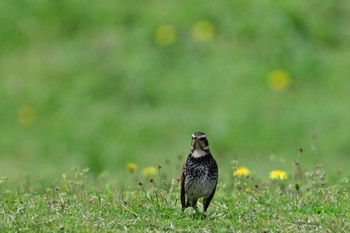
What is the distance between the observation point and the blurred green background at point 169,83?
1440 cm

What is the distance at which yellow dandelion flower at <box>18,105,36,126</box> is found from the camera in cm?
1538

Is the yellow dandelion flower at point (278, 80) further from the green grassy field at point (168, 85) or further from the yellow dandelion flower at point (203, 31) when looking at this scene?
the yellow dandelion flower at point (203, 31)

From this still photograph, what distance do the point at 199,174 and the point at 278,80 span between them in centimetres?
737

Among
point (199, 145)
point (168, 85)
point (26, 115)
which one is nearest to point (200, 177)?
point (199, 145)

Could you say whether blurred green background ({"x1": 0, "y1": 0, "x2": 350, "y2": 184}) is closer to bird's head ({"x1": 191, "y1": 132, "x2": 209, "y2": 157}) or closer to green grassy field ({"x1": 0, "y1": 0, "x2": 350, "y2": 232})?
green grassy field ({"x1": 0, "y1": 0, "x2": 350, "y2": 232})

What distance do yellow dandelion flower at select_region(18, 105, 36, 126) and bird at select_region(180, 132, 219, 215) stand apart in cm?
710

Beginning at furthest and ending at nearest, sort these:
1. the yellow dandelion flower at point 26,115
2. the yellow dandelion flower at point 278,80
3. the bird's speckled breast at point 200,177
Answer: the yellow dandelion flower at point 278,80
the yellow dandelion flower at point 26,115
the bird's speckled breast at point 200,177

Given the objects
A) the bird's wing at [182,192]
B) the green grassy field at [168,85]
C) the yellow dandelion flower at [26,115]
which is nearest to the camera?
the bird's wing at [182,192]

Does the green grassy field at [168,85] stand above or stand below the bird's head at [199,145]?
above

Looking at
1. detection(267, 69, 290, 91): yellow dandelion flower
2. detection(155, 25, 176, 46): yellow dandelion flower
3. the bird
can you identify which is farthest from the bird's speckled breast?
detection(155, 25, 176, 46): yellow dandelion flower

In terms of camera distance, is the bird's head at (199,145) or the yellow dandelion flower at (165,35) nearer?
the bird's head at (199,145)

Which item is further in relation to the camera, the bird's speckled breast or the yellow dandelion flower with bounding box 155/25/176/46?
the yellow dandelion flower with bounding box 155/25/176/46

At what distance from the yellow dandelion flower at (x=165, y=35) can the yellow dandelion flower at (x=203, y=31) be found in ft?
1.11

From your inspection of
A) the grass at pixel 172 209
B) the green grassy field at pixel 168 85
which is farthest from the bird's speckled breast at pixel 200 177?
the green grassy field at pixel 168 85
